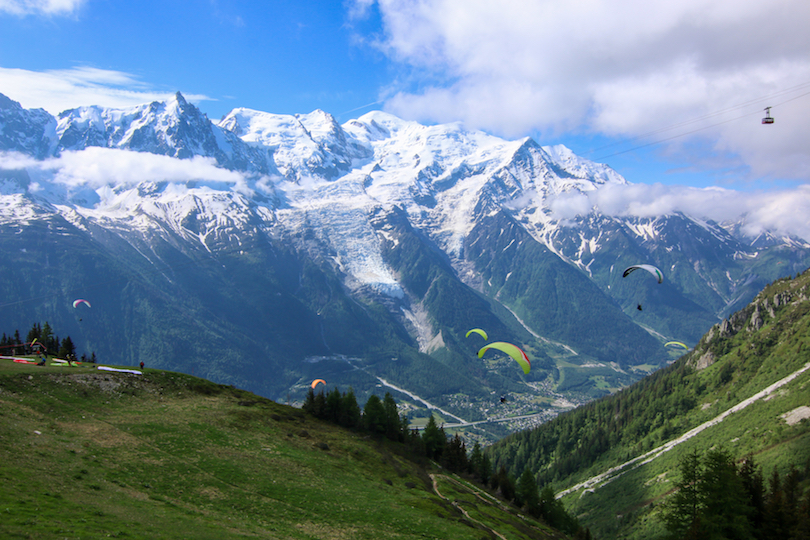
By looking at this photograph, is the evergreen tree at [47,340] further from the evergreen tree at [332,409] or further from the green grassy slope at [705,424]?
the green grassy slope at [705,424]

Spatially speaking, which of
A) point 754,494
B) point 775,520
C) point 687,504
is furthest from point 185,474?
point 754,494

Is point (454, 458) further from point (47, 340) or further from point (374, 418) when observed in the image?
point (47, 340)

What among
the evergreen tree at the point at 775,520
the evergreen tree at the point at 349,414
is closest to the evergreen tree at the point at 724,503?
the evergreen tree at the point at 775,520

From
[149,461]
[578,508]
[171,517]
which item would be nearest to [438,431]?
[578,508]

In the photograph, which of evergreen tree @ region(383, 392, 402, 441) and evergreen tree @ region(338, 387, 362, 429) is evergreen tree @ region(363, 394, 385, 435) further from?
evergreen tree @ region(338, 387, 362, 429)

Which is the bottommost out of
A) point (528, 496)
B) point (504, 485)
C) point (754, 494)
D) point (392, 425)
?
point (528, 496)
